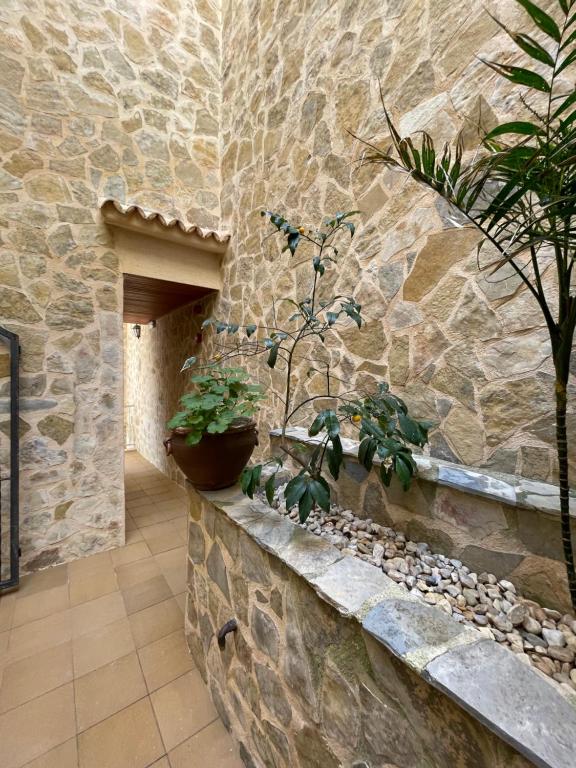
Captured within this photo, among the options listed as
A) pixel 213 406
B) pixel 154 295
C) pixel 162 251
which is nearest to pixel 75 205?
pixel 162 251

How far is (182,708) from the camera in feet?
3.94

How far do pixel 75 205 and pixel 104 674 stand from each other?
275 cm

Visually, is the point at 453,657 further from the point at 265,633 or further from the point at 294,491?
the point at 265,633

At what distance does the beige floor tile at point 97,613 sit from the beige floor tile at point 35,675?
0.12m

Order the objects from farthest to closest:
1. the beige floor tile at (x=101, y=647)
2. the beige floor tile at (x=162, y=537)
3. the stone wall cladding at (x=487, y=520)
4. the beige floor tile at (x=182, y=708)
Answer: the beige floor tile at (x=162, y=537) < the beige floor tile at (x=101, y=647) < the beige floor tile at (x=182, y=708) < the stone wall cladding at (x=487, y=520)

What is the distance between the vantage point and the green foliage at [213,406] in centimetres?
112

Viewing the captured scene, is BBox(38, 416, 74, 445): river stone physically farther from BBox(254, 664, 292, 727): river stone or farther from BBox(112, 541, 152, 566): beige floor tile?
BBox(254, 664, 292, 727): river stone

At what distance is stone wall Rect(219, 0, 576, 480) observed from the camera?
38.5 inches

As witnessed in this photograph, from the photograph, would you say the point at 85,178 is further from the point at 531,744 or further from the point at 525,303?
the point at 531,744

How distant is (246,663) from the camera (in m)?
1.02

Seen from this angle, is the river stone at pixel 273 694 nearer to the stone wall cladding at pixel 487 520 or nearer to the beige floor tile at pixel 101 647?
the stone wall cladding at pixel 487 520

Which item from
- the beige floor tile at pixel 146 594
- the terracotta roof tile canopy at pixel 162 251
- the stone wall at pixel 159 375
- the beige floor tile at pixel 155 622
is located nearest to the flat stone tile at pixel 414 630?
the beige floor tile at pixel 155 622

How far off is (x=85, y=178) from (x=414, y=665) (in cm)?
305

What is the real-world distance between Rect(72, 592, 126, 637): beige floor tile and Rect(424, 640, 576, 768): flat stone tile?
1822 millimetres
